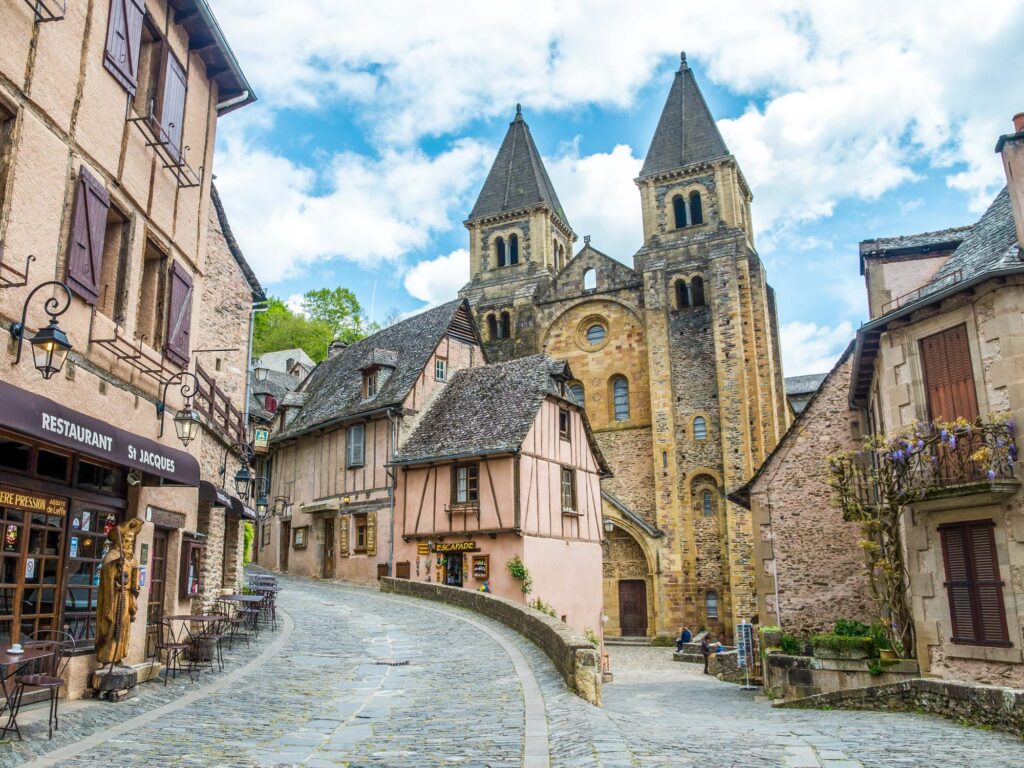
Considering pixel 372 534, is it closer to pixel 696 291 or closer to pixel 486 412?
pixel 486 412

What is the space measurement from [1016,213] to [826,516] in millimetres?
7435

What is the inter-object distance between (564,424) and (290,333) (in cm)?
3196

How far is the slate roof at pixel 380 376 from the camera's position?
25.7 m

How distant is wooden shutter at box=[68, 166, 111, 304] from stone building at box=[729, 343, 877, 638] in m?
13.0

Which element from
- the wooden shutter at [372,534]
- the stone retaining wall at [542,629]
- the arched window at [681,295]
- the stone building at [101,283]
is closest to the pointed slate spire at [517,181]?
the arched window at [681,295]

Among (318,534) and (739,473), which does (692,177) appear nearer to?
(739,473)

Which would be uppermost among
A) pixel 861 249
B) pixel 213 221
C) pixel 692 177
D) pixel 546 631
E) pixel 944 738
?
pixel 692 177

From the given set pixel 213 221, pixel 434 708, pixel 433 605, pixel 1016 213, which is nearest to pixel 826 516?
pixel 1016 213

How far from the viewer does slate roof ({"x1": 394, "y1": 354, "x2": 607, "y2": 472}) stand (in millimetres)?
22625

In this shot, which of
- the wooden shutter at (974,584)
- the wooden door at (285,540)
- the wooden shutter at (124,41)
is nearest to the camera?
the wooden shutter at (124,41)

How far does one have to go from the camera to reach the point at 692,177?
126 ft

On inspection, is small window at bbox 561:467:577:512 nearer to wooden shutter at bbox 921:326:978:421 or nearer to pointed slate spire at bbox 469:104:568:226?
wooden shutter at bbox 921:326:978:421

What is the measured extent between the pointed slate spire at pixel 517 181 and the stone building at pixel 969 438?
1262 inches

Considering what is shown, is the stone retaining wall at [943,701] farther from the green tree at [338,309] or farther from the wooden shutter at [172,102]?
the green tree at [338,309]
